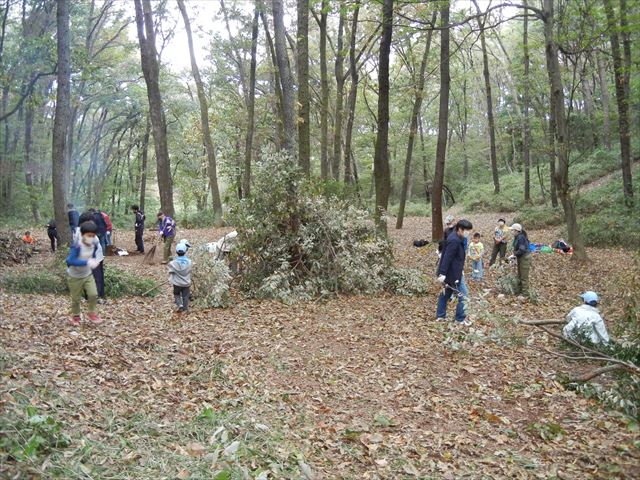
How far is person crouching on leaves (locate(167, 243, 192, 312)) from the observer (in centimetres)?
835

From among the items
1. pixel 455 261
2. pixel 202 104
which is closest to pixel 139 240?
pixel 202 104

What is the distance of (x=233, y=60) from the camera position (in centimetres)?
2652

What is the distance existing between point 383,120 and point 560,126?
4.60 m

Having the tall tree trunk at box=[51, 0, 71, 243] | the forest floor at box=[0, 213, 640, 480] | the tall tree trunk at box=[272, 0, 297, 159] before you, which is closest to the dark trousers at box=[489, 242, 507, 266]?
the forest floor at box=[0, 213, 640, 480]

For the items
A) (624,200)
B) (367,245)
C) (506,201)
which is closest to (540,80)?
(506,201)

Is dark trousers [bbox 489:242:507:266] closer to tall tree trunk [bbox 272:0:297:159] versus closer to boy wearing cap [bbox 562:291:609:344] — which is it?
tall tree trunk [bbox 272:0:297:159]

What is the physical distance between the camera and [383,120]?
12539 mm

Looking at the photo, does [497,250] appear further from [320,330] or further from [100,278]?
[100,278]

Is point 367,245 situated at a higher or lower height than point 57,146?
lower

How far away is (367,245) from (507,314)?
10.9 feet

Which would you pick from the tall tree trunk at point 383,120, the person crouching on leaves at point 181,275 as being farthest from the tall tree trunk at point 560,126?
the person crouching on leaves at point 181,275

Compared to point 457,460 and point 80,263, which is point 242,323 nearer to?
point 80,263

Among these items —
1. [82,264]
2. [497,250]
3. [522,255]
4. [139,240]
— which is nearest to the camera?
[82,264]

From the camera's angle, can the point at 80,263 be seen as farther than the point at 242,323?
No
